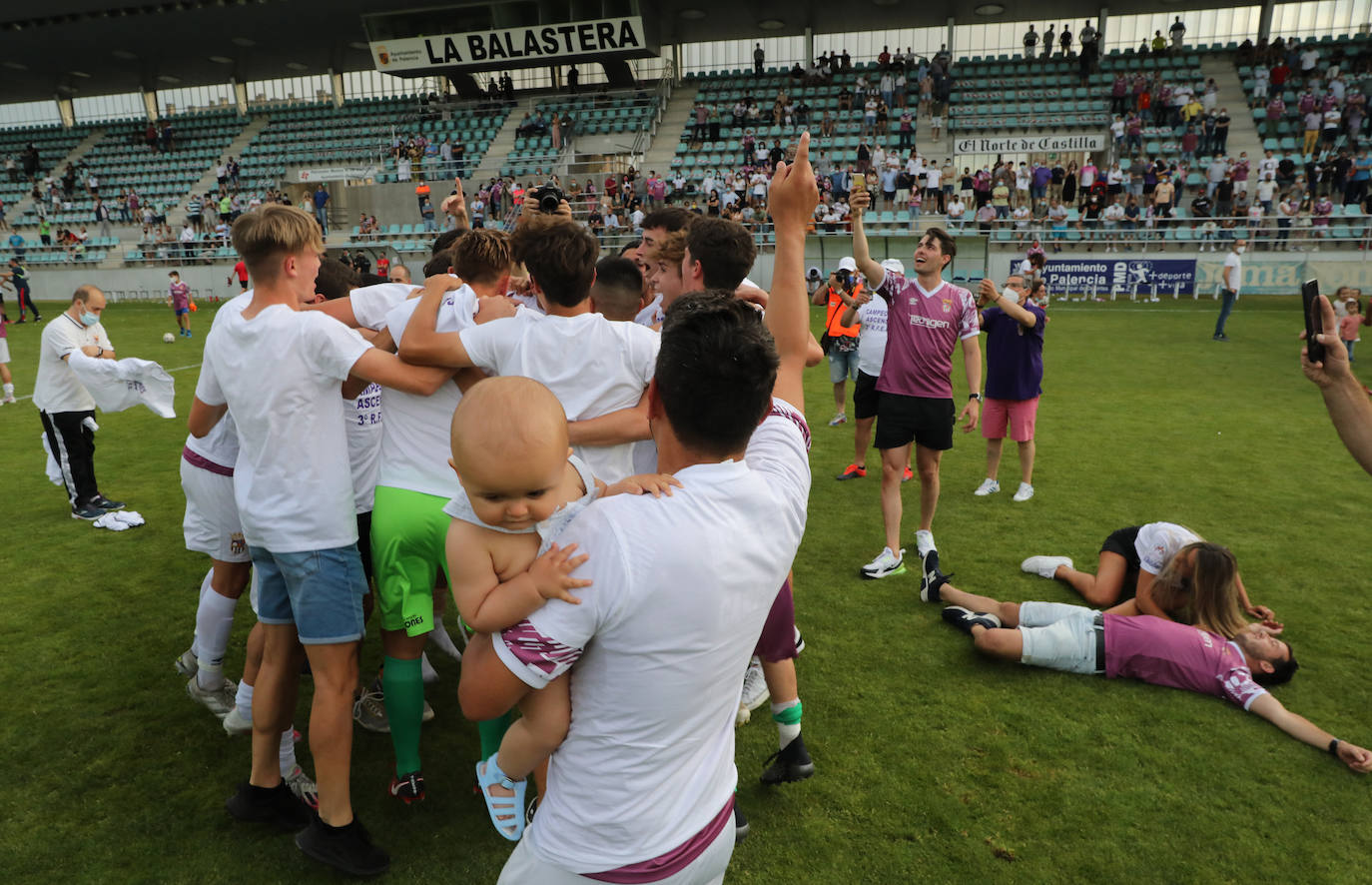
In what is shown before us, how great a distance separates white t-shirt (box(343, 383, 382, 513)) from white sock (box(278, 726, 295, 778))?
0.97m

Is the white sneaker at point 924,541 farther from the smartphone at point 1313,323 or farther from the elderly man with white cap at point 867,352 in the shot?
the smartphone at point 1313,323

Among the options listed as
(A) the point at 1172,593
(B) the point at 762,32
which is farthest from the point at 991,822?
(B) the point at 762,32

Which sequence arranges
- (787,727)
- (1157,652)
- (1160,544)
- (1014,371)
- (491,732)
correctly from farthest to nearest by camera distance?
(1014,371), (1160,544), (1157,652), (787,727), (491,732)

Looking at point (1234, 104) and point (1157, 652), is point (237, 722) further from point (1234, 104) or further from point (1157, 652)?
point (1234, 104)

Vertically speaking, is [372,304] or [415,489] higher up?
[372,304]

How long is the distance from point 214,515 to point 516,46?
35.0m

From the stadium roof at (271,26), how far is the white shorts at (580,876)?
36708 millimetres

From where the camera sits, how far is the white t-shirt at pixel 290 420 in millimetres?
2658

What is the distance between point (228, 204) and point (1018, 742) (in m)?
36.0

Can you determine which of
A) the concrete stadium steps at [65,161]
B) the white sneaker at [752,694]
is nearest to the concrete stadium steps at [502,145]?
the concrete stadium steps at [65,161]

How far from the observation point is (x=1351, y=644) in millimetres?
4684

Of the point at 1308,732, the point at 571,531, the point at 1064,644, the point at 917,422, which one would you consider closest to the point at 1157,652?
the point at 1064,644

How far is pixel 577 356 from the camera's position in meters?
2.66

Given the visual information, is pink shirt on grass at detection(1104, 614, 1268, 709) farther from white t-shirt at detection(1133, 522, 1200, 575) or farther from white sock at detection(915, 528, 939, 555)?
white sock at detection(915, 528, 939, 555)
